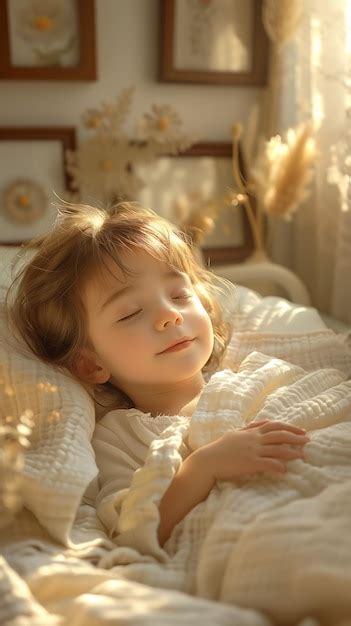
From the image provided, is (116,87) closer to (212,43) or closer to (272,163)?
(212,43)

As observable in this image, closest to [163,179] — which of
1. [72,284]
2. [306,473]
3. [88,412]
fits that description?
[72,284]

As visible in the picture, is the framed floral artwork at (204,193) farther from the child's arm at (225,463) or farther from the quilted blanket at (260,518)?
the child's arm at (225,463)

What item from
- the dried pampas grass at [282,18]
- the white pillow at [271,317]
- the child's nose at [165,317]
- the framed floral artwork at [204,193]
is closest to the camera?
the child's nose at [165,317]

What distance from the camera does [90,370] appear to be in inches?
50.7

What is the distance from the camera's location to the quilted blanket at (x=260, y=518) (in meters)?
0.78

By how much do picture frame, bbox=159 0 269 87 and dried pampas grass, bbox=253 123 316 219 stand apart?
Answer: 1.27 ft

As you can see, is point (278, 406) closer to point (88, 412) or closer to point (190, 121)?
point (88, 412)

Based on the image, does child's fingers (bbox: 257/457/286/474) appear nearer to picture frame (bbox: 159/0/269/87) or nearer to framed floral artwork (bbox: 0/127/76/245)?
framed floral artwork (bbox: 0/127/76/245)

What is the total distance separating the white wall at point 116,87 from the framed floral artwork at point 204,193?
0.29 ft

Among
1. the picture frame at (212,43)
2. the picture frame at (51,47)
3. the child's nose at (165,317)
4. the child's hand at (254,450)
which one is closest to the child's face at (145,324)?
the child's nose at (165,317)

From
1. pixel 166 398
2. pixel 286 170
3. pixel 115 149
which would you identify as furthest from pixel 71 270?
pixel 115 149

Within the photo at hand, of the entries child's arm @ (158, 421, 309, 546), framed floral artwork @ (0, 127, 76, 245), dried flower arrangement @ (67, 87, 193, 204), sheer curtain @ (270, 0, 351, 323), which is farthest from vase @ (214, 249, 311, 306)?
child's arm @ (158, 421, 309, 546)

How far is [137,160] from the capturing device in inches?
80.7

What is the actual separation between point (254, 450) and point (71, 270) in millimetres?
475
